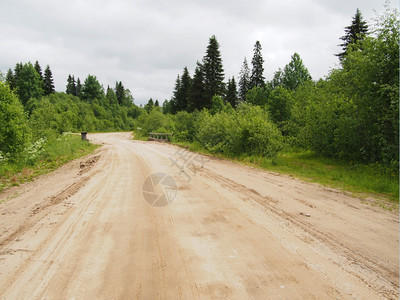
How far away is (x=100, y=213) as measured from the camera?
4945 mm

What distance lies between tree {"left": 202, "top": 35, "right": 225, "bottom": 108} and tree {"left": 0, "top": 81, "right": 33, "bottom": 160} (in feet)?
92.1

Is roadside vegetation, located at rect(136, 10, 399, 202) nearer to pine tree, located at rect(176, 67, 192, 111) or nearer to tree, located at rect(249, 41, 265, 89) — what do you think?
tree, located at rect(249, 41, 265, 89)

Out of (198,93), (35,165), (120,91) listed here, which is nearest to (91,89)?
(120,91)

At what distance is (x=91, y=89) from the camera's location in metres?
79.4

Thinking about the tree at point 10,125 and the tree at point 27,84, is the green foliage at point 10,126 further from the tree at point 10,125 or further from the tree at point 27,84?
the tree at point 27,84

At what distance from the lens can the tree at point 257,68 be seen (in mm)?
45781

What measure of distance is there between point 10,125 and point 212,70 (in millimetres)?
30895

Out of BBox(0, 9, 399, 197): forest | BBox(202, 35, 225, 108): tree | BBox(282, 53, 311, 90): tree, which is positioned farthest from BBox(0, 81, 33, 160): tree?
BBox(282, 53, 311, 90): tree

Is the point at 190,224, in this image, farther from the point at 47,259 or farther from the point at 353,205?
the point at 353,205

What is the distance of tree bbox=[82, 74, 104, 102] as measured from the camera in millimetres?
79000

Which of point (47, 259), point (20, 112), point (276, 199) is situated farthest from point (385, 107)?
point (20, 112)

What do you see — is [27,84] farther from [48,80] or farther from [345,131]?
[345,131]

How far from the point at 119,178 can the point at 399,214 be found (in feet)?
26.5

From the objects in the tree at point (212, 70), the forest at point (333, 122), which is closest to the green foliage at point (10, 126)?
the forest at point (333, 122)
